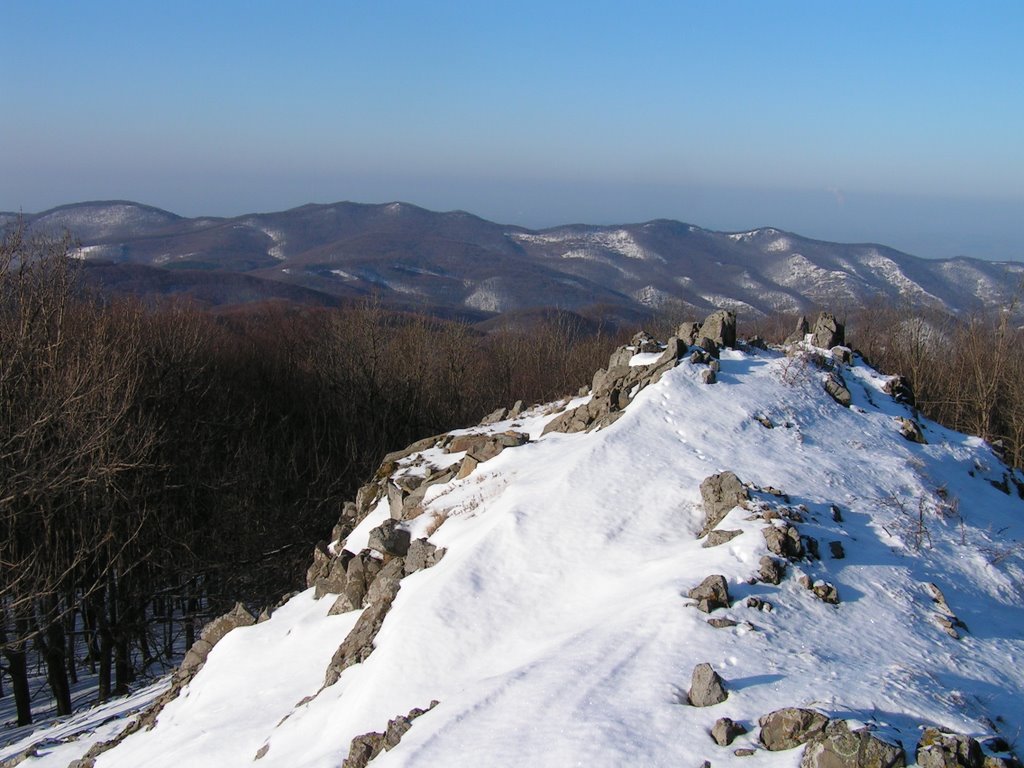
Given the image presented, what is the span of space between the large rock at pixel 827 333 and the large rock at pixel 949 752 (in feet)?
38.7

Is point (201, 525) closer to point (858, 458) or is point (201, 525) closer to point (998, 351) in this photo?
point (858, 458)

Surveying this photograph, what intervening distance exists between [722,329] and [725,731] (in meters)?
10.4

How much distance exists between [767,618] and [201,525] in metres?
20.9

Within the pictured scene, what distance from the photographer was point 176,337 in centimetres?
2330

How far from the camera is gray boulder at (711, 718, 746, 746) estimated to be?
573 centimetres

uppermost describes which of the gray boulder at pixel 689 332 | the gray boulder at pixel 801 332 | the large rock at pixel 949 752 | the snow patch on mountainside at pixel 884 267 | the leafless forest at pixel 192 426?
the gray boulder at pixel 689 332

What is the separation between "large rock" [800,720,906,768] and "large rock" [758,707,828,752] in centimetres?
20

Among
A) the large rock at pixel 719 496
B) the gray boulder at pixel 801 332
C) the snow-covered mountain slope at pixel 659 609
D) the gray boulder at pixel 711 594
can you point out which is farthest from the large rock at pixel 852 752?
the gray boulder at pixel 801 332

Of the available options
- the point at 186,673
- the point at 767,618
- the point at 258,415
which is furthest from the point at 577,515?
the point at 258,415

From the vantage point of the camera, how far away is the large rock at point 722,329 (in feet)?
49.9

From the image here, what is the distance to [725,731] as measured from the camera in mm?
5742

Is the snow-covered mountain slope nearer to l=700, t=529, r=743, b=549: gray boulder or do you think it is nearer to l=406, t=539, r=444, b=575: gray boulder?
l=700, t=529, r=743, b=549: gray boulder

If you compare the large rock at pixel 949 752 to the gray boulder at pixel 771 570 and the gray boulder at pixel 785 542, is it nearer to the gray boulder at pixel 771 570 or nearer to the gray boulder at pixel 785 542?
the gray boulder at pixel 771 570

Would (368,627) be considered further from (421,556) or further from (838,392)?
(838,392)
